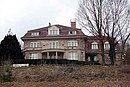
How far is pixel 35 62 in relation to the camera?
4575cm

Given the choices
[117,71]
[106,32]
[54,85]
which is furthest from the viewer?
[106,32]

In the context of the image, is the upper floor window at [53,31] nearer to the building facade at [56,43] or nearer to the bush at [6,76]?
the building facade at [56,43]

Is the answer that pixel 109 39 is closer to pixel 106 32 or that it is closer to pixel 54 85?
pixel 106 32

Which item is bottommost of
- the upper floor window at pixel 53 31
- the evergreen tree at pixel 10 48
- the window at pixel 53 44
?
the evergreen tree at pixel 10 48

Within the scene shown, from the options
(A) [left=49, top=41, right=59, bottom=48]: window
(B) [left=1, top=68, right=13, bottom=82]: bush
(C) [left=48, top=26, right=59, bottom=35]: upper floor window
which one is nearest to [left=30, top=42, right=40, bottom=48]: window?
(A) [left=49, top=41, right=59, bottom=48]: window

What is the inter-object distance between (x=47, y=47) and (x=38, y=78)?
4213cm

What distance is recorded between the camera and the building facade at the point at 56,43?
67469 mm

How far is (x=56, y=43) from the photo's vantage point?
68250 mm

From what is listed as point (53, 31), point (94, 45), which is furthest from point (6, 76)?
point (94, 45)

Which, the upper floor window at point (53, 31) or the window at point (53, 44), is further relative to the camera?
the upper floor window at point (53, 31)

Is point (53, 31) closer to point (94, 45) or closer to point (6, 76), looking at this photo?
point (94, 45)

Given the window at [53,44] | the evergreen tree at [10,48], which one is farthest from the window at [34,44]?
the evergreen tree at [10,48]

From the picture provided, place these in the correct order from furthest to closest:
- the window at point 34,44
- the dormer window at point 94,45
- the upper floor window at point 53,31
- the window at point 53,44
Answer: the dormer window at point 94,45
the window at point 34,44
the upper floor window at point 53,31
the window at point 53,44

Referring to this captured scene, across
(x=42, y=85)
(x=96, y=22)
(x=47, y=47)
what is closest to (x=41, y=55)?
(x=47, y=47)
